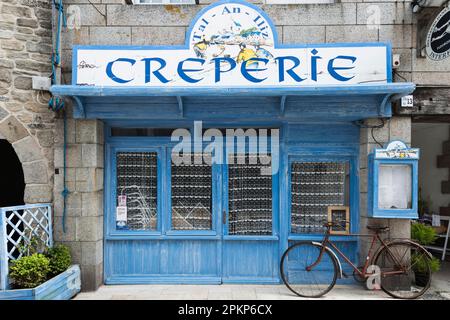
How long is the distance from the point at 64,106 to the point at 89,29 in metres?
1.26

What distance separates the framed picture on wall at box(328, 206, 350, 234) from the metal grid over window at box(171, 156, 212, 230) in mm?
1942

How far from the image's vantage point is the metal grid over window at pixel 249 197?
5629 mm

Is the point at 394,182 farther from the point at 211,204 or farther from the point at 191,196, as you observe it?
the point at 191,196

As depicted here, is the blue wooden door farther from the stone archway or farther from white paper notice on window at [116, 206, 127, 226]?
the stone archway

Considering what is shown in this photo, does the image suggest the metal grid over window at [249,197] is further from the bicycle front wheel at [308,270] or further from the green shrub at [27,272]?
the green shrub at [27,272]

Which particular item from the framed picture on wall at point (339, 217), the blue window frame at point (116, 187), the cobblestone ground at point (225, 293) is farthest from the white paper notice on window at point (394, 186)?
the blue window frame at point (116, 187)

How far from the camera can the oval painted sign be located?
4.87 meters

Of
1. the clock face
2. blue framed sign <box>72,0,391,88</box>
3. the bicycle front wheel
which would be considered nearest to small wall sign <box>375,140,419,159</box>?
blue framed sign <box>72,0,391,88</box>

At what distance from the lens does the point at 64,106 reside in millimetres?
5293

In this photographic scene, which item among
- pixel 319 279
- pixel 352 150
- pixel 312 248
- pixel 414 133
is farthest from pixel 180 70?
pixel 414 133

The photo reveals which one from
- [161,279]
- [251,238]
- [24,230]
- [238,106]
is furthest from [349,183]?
[24,230]

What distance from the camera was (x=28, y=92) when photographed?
5.23 meters

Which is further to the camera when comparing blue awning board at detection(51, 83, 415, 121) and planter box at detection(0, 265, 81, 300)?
blue awning board at detection(51, 83, 415, 121)

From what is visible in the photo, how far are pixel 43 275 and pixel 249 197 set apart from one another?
122 inches
